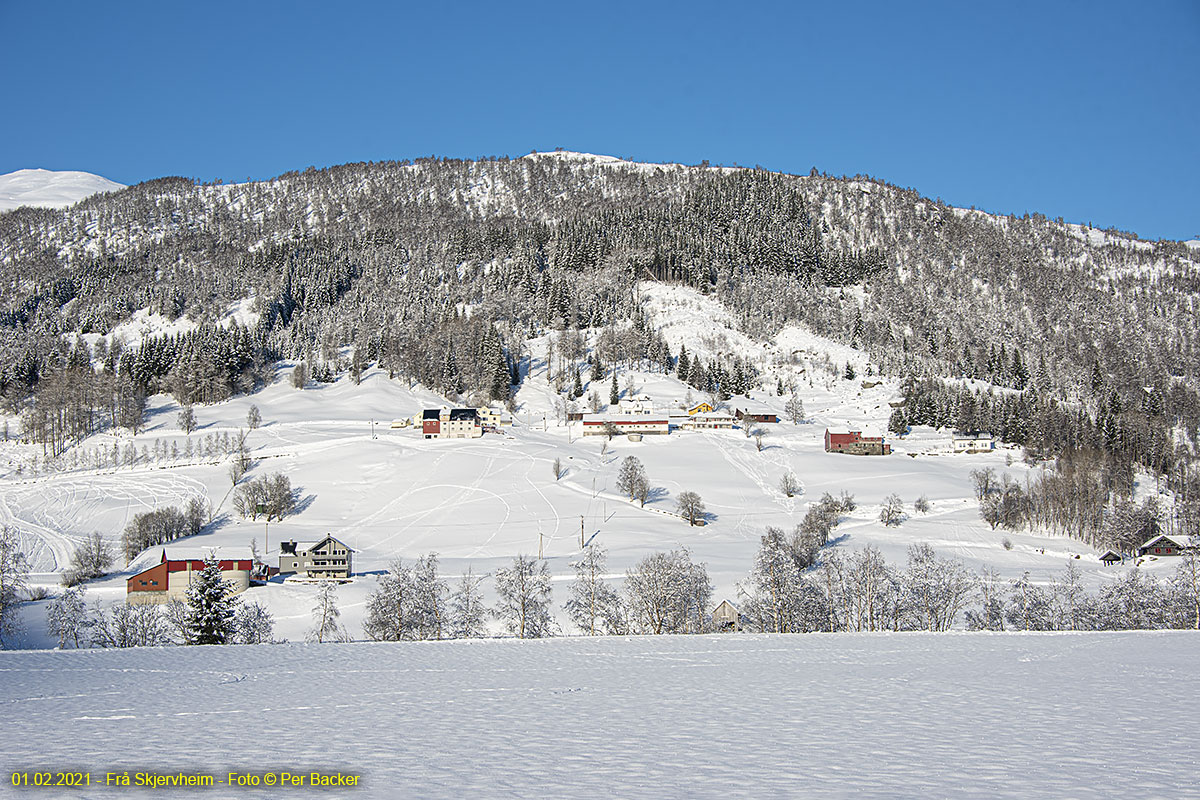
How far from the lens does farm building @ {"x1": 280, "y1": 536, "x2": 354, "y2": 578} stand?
53719mm

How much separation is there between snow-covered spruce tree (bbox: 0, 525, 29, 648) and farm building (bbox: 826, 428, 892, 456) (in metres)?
87.9

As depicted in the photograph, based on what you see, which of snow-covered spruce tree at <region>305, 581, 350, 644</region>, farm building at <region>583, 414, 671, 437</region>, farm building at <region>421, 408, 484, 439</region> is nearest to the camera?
snow-covered spruce tree at <region>305, 581, 350, 644</region>

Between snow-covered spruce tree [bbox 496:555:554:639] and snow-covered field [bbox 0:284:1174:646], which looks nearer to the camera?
snow-covered spruce tree [bbox 496:555:554:639]

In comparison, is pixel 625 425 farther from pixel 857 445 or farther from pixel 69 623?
pixel 69 623

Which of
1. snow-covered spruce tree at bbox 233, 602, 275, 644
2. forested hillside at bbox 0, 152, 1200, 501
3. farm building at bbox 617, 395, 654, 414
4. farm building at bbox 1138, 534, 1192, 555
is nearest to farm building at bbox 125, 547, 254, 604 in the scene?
snow-covered spruce tree at bbox 233, 602, 275, 644

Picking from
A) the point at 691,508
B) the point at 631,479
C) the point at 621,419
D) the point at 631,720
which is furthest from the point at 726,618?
the point at 621,419

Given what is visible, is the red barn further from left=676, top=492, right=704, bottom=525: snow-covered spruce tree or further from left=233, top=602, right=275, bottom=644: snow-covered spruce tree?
left=233, top=602, right=275, bottom=644: snow-covered spruce tree

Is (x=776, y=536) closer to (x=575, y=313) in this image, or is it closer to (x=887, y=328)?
(x=575, y=313)

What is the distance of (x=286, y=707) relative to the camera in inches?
513

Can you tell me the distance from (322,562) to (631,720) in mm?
48366

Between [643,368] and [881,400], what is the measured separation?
141 feet

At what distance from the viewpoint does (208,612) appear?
3084 centimetres

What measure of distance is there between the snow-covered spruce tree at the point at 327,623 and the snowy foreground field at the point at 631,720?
1555cm

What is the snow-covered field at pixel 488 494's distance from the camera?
5806cm
